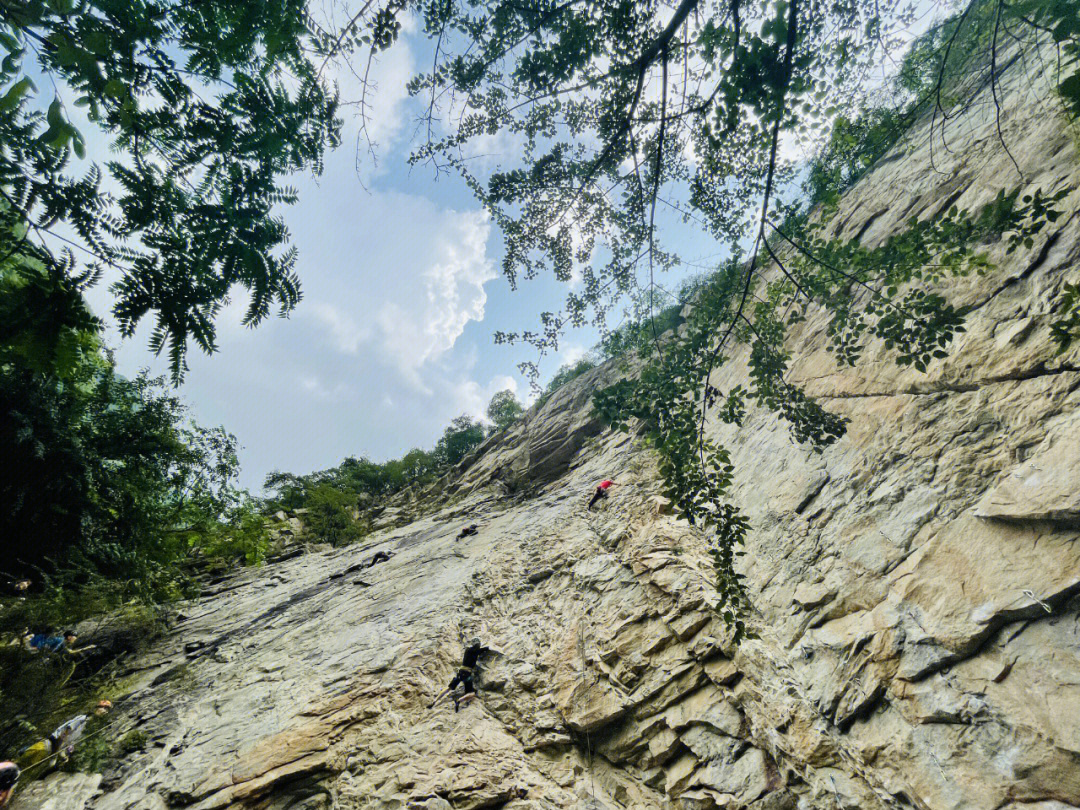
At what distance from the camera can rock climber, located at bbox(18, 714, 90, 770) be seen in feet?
18.9

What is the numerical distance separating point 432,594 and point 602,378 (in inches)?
616

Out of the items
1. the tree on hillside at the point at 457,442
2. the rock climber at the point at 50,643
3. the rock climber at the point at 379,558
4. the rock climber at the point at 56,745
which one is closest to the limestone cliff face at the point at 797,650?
the rock climber at the point at 56,745

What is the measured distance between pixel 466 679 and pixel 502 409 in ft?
91.6

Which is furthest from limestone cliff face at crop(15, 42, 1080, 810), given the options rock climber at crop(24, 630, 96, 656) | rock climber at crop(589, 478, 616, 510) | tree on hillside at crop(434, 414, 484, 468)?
tree on hillside at crop(434, 414, 484, 468)

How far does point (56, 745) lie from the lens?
6074 millimetres

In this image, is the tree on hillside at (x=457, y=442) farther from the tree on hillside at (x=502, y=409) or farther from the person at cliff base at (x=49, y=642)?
the person at cliff base at (x=49, y=642)

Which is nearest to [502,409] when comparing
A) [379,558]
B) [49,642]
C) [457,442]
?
[457,442]

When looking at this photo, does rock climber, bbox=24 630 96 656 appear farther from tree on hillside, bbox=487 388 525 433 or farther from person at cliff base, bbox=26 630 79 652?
tree on hillside, bbox=487 388 525 433

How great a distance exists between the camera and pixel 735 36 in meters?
2.50

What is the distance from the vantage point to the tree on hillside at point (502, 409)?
32.6m

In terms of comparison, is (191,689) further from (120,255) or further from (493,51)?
(493,51)

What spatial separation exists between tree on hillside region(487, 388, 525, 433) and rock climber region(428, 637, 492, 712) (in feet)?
80.4

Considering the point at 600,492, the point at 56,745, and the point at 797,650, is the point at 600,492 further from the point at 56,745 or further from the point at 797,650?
the point at 56,745

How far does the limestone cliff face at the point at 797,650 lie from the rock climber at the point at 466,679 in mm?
236
